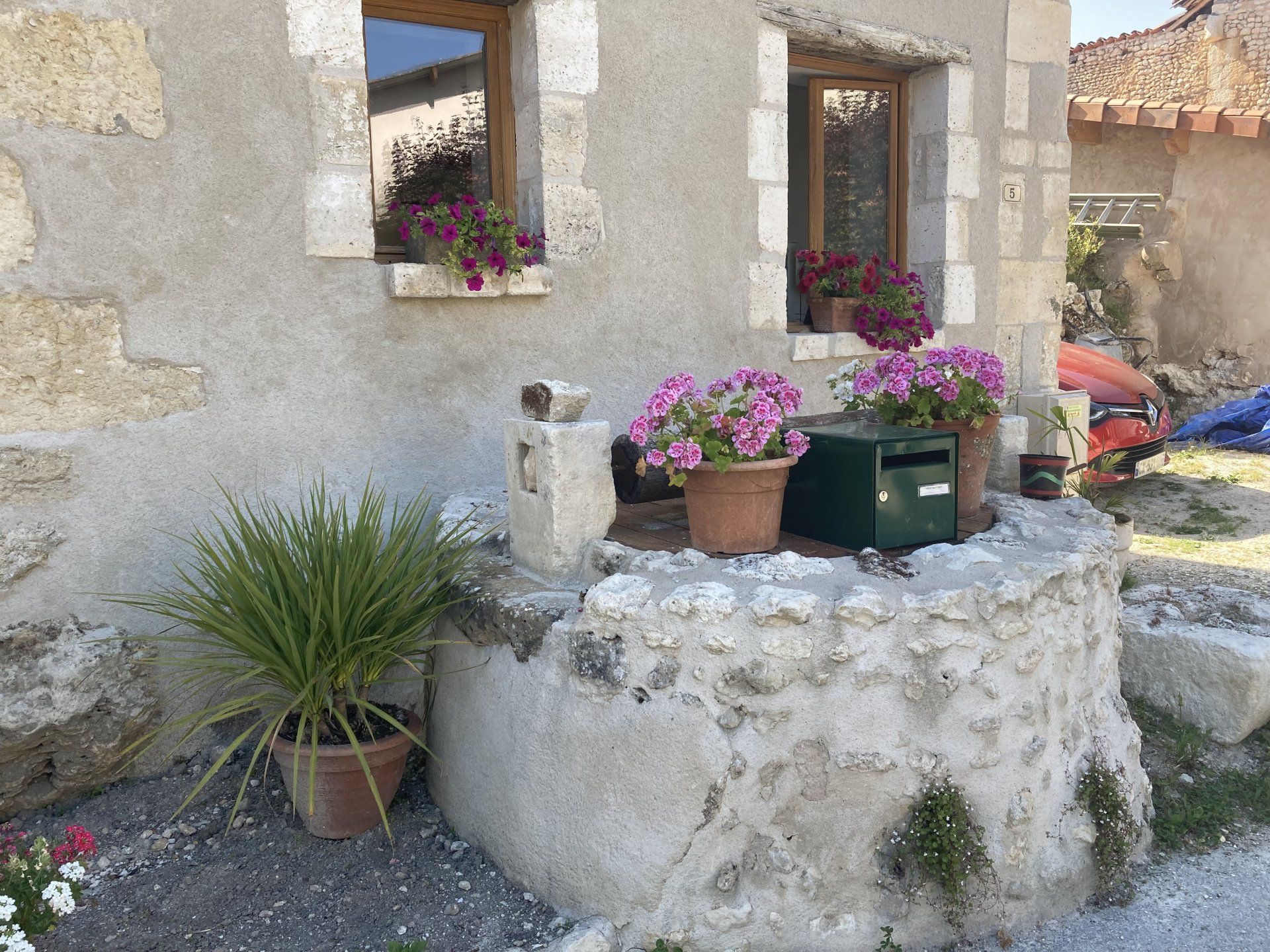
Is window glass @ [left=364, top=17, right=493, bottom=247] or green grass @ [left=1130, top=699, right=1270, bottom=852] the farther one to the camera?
window glass @ [left=364, top=17, right=493, bottom=247]

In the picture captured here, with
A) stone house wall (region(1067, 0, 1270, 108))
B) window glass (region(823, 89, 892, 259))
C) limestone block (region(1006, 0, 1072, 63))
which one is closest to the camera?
window glass (region(823, 89, 892, 259))

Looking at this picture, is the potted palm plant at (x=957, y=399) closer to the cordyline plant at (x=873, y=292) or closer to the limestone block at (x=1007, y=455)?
the limestone block at (x=1007, y=455)

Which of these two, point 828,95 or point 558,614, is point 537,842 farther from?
point 828,95

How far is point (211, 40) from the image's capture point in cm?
324

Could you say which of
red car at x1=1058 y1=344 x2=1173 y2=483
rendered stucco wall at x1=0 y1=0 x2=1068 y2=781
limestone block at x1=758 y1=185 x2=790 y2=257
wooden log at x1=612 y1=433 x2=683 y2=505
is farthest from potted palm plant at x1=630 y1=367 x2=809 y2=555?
red car at x1=1058 y1=344 x2=1173 y2=483

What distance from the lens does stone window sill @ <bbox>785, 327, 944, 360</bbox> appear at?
4746 mm

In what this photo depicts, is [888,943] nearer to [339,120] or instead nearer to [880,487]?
[880,487]

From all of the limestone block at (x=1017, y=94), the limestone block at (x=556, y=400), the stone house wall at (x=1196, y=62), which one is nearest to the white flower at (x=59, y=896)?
the limestone block at (x=556, y=400)

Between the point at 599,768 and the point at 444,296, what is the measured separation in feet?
6.03

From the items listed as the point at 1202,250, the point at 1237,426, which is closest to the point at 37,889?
the point at 1237,426

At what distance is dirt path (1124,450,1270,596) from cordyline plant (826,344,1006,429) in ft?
7.31

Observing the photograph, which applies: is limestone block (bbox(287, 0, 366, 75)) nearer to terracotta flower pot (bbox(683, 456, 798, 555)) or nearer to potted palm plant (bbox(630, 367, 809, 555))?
potted palm plant (bbox(630, 367, 809, 555))

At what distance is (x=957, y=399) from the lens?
11.7ft

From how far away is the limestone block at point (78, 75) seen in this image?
2.96m
